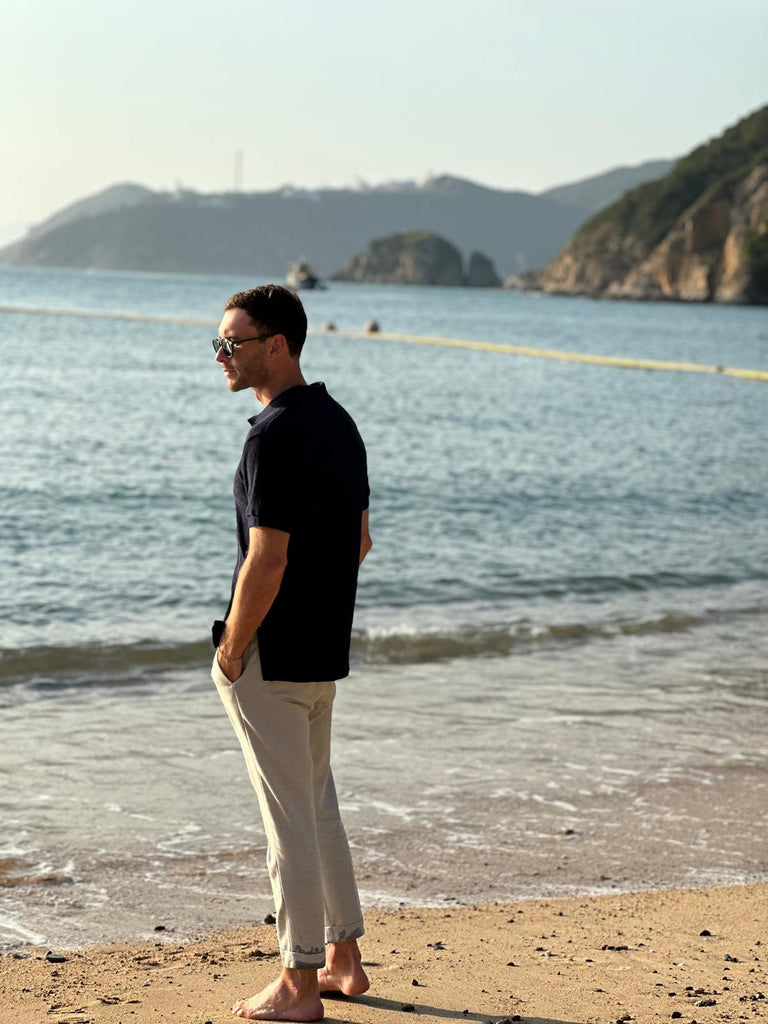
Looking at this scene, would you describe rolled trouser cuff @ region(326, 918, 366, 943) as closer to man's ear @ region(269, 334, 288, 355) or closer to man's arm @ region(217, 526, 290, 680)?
man's arm @ region(217, 526, 290, 680)

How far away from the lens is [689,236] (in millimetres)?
149500

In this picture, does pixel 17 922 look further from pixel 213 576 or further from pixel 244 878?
pixel 213 576

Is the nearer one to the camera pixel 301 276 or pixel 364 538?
pixel 364 538

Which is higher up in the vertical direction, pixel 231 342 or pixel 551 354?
pixel 231 342

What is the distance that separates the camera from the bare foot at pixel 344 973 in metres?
3.81

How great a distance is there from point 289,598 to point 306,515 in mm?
228

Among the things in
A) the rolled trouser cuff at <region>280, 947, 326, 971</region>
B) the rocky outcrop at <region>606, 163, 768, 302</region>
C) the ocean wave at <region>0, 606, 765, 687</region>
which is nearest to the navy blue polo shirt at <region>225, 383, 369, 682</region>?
the rolled trouser cuff at <region>280, 947, 326, 971</region>

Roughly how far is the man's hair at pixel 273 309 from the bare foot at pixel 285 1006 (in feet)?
5.74

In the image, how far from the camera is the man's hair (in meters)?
3.47

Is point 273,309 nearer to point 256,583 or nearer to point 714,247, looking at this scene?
point 256,583

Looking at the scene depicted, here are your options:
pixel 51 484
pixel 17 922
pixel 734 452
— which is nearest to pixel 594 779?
pixel 17 922

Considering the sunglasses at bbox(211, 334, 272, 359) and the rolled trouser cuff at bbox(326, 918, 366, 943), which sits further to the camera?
the rolled trouser cuff at bbox(326, 918, 366, 943)

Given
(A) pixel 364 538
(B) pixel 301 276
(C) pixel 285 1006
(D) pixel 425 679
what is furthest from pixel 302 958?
(B) pixel 301 276

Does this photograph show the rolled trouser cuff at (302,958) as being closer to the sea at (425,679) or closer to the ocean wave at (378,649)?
the sea at (425,679)
